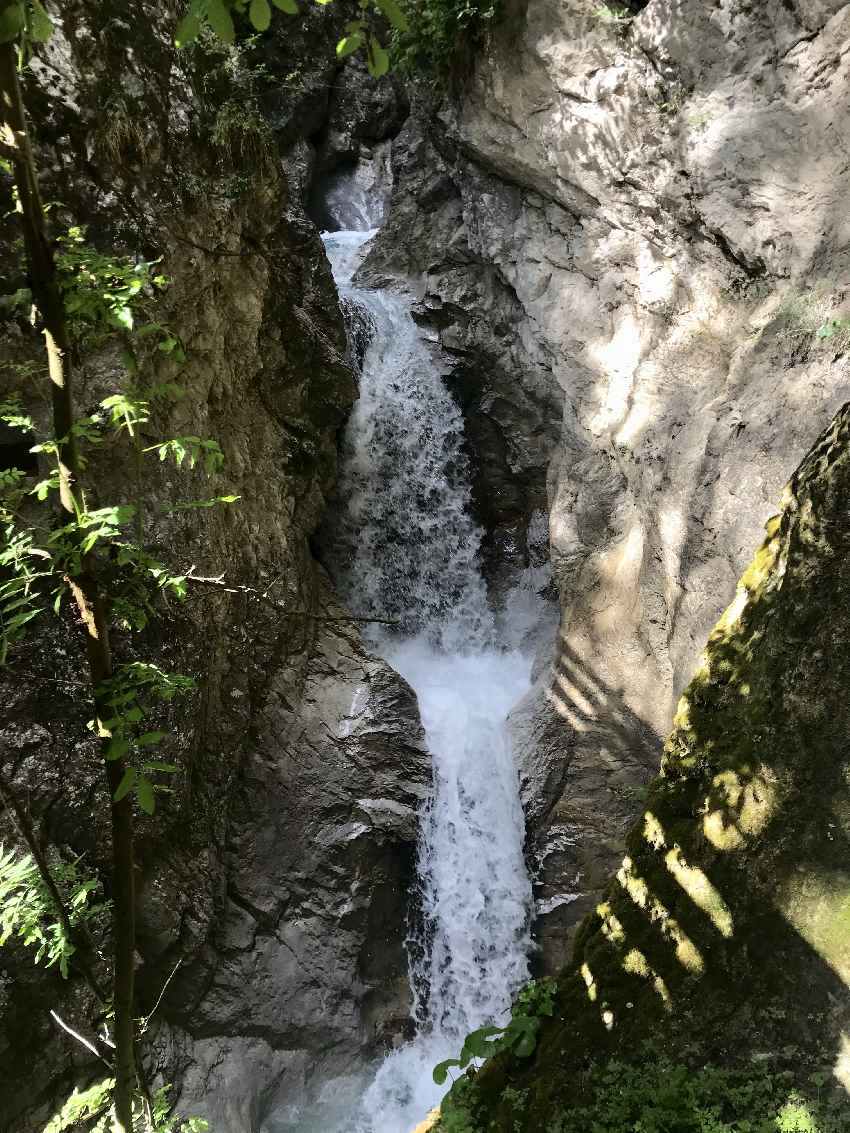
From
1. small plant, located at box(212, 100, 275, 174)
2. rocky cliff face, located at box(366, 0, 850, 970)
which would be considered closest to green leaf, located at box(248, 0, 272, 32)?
rocky cliff face, located at box(366, 0, 850, 970)

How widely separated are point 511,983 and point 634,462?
5.59 meters

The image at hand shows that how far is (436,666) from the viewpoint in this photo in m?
9.68

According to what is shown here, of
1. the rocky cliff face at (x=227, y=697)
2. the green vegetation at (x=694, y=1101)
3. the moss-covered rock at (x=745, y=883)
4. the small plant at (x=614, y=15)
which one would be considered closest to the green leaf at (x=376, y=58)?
the moss-covered rock at (x=745, y=883)

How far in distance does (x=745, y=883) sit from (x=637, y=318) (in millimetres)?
6291

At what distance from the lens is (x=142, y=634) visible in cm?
602

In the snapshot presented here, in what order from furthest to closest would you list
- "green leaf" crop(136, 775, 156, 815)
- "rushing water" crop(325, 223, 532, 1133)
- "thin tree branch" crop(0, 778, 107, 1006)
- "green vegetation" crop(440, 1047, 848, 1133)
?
"rushing water" crop(325, 223, 532, 1133), "green vegetation" crop(440, 1047, 848, 1133), "thin tree branch" crop(0, 778, 107, 1006), "green leaf" crop(136, 775, 156, 815)

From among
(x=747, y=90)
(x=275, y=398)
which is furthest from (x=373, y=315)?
(x=747, y=90)

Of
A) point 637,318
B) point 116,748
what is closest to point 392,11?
point 116,748

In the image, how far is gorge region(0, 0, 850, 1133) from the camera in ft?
10.2

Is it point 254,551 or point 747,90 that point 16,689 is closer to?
point 254,551

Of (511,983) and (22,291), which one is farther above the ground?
(22,291)

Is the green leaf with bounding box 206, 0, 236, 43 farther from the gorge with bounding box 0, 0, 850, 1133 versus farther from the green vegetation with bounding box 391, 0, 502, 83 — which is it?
the green vegetation with bounding box 391, 0, 502, 83

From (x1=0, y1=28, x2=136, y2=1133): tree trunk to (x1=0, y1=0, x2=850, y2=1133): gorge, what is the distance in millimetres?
1966

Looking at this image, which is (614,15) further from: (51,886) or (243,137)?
(51,886)
